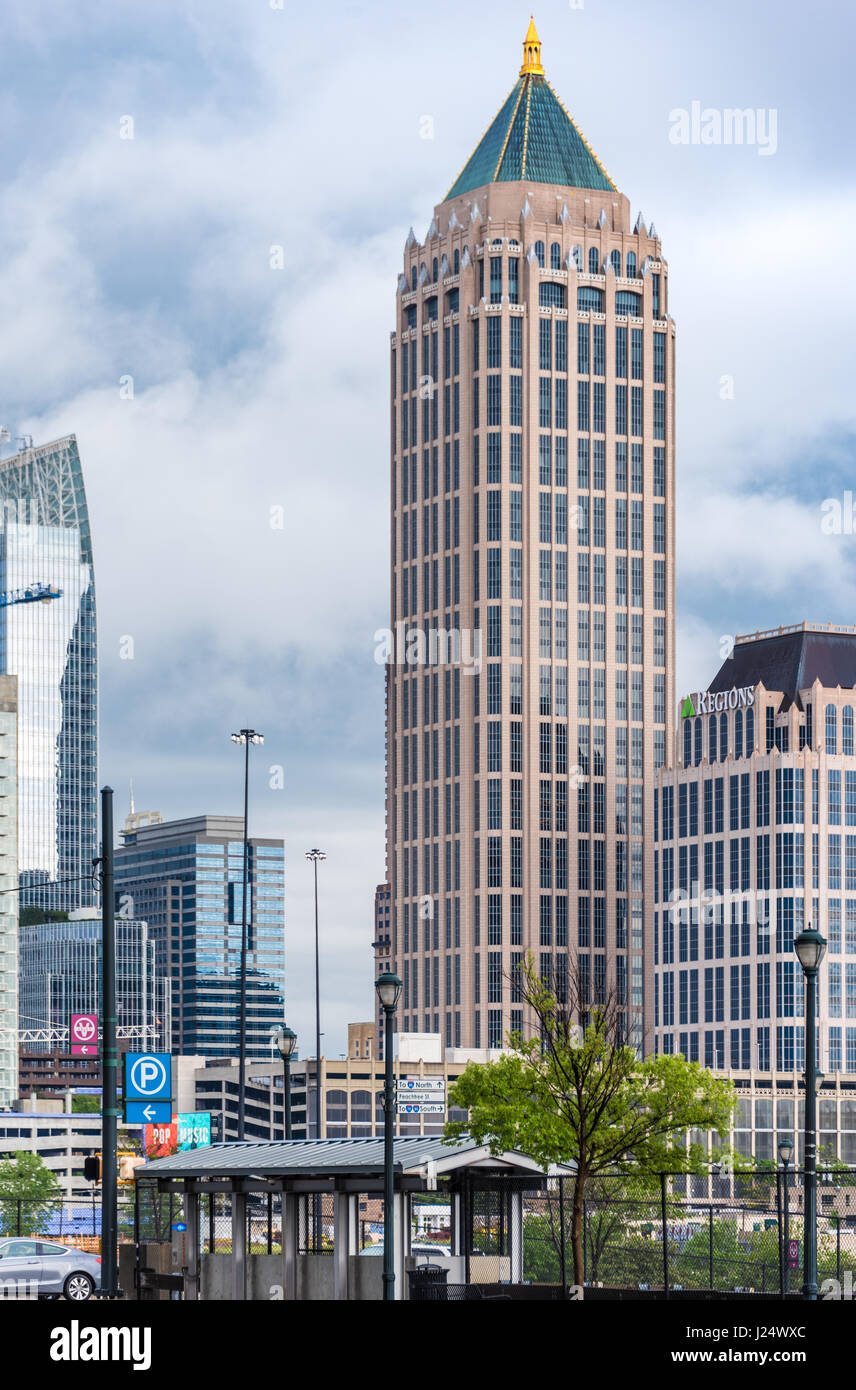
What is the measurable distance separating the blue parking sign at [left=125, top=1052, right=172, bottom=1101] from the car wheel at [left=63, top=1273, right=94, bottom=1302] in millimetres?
6988

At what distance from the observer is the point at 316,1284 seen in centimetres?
3278

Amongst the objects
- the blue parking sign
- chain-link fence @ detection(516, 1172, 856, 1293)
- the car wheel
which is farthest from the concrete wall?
the blue parking sign

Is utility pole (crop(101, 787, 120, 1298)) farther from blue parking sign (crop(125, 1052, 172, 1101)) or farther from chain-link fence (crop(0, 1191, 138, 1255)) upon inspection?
blue parking sign (crop(125, 1052, 172, 1101))

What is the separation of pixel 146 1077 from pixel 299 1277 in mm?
12711

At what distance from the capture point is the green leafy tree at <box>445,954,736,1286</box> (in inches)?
1655

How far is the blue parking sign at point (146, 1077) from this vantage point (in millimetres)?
44688

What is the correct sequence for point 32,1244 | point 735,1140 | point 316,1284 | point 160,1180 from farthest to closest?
point 735,1140
point 32,1244
point 160,1180
point 316,1284

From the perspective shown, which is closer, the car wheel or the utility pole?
the utility pole

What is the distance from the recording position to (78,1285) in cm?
3709

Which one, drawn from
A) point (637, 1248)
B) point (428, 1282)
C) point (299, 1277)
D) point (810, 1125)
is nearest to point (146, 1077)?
point (637, 1248)

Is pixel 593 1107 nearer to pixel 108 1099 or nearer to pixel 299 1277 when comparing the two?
pixel 299 1277
